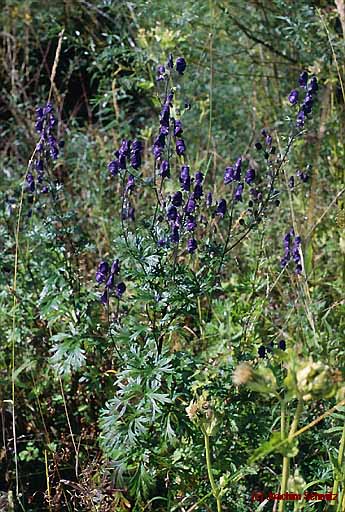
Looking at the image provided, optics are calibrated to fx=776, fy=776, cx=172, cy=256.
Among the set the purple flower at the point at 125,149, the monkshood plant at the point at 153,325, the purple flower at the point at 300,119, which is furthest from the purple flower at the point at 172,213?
the purple flower at the point at 300,119

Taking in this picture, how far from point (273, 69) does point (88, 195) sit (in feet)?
3.68

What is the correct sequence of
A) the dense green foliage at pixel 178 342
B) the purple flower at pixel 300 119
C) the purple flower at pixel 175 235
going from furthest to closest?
the purple flower at pixel 300 119, the purple flower at pixel 175 235, the dense green foliage at pixel 178 342

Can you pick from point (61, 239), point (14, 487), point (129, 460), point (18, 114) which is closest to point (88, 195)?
point (18, 114)

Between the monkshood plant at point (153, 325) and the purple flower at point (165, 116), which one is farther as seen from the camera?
the purple flower at point (165, 116)

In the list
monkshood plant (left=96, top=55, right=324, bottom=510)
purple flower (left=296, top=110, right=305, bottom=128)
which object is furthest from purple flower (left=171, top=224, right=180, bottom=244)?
purple flower (left=296, top=110, right=305, bottom=128)

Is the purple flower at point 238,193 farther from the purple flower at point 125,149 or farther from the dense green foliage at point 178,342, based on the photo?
the purple flower at point 125,149

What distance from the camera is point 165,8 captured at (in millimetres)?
3480

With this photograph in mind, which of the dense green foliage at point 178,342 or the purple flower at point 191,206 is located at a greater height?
the purple flower at point 191,206

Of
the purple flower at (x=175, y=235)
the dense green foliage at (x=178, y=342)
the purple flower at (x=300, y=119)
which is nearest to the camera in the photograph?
the dense green foliage at (x=178, y=342)

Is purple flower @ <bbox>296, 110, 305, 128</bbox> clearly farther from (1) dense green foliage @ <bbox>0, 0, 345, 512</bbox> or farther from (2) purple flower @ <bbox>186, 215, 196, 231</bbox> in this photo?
(2) purple flower @ <bbox>186, 215, 196, 231</bbox>

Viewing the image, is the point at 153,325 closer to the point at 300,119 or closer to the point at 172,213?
the point at 172,213

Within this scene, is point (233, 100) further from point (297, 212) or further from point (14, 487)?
point (14, 487)

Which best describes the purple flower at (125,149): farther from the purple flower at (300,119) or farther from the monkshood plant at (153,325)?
the purple flower at (300,119)

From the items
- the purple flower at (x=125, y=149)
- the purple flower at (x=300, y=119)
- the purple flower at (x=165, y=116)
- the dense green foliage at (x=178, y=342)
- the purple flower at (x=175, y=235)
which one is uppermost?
the purple flower at (x=165, y=116)
